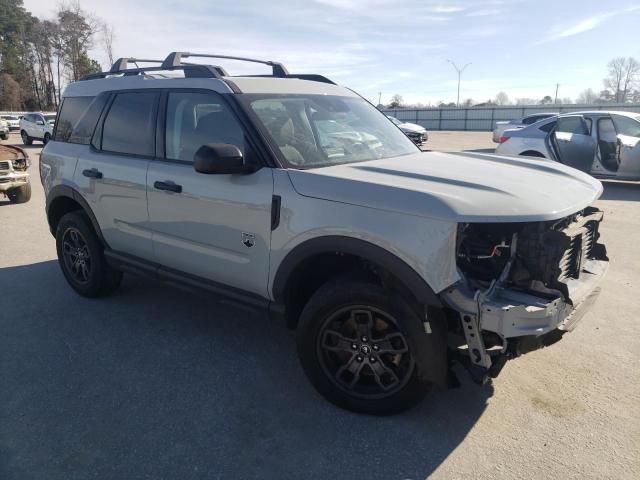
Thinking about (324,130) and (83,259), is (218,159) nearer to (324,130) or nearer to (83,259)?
(324,130)

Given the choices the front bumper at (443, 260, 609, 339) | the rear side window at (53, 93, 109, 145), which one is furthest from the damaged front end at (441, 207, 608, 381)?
the rear side window at (53, 93, 109, 145)

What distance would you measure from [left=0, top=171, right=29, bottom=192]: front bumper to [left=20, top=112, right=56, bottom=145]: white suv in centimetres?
1557

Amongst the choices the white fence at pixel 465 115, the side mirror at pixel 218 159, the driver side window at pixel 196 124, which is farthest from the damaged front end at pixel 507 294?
the white fence at pixel 465 115

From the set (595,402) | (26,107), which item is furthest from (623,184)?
(26,107)

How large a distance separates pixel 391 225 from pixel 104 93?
3.16 metres

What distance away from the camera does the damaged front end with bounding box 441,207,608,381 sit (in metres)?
2.51

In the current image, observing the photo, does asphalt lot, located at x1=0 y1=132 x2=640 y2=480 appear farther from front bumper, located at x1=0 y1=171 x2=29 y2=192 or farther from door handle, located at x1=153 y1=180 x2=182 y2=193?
front bumper, located at x1=0 y1=171 x2=29 y2=192

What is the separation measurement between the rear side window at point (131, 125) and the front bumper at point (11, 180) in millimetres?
6454

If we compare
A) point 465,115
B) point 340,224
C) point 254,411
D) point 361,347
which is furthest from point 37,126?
point 465,115

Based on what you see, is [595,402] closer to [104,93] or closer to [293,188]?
[293,188]

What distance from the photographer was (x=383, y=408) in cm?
298

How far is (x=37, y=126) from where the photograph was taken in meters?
24.3

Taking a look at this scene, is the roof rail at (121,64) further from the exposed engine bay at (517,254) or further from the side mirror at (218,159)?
the exposed engine bay at (517,254)

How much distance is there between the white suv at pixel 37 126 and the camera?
2383 centimetres
